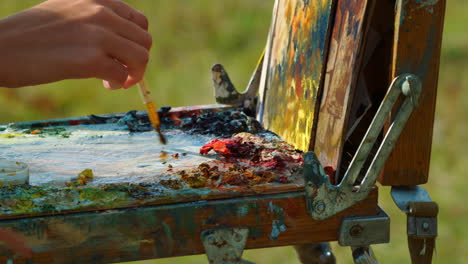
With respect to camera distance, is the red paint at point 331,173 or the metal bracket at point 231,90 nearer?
the red paint at point 331,173

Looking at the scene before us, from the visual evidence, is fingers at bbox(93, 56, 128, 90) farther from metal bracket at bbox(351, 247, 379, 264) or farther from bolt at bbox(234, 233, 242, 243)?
metal bracket at bbox(351, 247, 379, 264)

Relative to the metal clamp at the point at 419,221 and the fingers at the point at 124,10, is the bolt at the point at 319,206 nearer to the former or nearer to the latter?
the metal clamp at the point at 419,221

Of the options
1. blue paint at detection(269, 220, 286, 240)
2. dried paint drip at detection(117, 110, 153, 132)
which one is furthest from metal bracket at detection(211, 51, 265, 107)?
blue paint at detection(269, 220, 286, 240)

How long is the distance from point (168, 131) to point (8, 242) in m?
0.68

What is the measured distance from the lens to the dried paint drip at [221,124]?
173cm

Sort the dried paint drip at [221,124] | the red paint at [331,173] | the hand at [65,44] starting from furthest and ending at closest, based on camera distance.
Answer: the dried paint drip at [221,124], the red paint at [331,173], the hand at [65,44]

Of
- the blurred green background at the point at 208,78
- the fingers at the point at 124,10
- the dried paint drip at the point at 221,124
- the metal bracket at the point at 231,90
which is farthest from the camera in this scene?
the blurred green background at the point at 208,78

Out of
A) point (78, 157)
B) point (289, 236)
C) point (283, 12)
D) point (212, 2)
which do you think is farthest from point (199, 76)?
point (289, 236)

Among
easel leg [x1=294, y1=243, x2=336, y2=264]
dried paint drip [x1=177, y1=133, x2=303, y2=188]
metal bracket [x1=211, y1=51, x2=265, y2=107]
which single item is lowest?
easel leg [x1=294, y1=243, x2=336, y2=264]

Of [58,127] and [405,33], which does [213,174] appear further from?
[58,127]

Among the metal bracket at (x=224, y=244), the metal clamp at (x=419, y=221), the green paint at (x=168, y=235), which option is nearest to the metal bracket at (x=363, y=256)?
the metal clamp at (x=419, y=221)

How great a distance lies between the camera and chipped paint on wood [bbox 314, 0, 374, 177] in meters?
1.30

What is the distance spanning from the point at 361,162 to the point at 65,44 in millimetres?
648

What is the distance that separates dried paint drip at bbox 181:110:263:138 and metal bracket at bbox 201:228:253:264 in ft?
1.56
